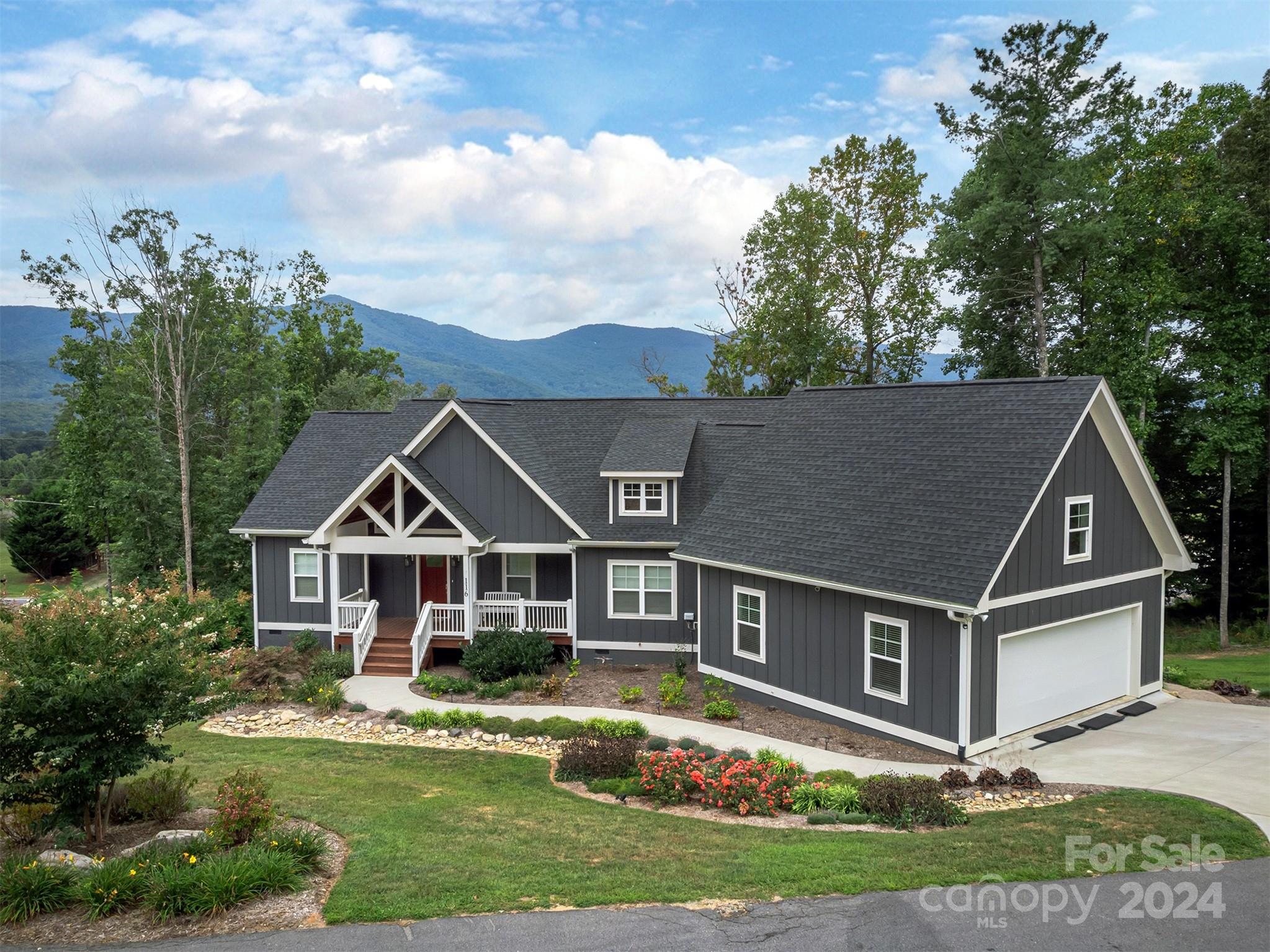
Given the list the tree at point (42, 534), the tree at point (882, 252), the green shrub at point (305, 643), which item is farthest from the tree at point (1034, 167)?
the tree at point (42, 534)

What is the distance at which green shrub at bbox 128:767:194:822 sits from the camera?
9.88 metres

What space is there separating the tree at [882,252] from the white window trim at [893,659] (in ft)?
72.2

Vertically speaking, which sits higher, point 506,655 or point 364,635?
point 364,635

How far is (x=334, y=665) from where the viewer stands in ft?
62.7

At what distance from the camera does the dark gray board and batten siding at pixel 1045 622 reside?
1304cm

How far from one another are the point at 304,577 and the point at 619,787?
43.3 ft

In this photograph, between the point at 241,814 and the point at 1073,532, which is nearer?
the point at 241,814

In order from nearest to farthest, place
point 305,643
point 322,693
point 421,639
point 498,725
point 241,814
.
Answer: point 241,814, point 498,725, point 322,693, point 421,639, point 305,643

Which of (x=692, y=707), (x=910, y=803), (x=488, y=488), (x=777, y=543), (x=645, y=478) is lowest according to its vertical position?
(x=692, y=707)

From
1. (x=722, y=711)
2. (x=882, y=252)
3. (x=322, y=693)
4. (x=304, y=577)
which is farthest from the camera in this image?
(x=882, y=252)

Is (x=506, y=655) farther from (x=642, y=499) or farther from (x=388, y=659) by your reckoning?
(x=642, y=499)

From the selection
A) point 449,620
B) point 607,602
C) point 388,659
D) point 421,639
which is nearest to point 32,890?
point 421,639

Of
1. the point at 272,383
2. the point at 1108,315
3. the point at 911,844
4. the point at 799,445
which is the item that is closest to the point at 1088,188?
the point at 1108,315

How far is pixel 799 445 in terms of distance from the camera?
18625mm
